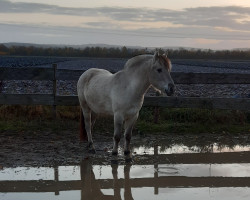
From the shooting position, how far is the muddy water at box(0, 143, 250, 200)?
5.16 m

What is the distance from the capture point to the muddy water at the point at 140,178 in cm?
516

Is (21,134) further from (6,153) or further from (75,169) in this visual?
(75,169)

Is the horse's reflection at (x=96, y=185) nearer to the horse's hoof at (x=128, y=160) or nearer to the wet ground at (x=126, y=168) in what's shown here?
the wet ground at (x=126, y=168)

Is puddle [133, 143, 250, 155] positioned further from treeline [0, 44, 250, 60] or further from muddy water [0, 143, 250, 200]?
treeline [0, 44, 250, 60]

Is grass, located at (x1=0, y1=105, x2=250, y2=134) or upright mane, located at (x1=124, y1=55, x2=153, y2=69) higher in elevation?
upright mane, located at (x1=124, y1=55, x2=153, y2=69)

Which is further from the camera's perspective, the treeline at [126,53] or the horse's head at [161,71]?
the treeline at [126,53]

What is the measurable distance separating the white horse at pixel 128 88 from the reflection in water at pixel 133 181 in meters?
0.87

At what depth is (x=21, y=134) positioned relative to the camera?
8.92 m

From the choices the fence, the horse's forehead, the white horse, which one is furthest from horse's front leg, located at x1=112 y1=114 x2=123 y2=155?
the fence

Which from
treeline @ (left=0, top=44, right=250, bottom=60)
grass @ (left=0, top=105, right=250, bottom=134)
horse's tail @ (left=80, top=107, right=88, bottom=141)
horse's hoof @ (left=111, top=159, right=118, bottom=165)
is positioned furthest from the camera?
treeline @ (left=0, top=44, right=250, bottom=60)

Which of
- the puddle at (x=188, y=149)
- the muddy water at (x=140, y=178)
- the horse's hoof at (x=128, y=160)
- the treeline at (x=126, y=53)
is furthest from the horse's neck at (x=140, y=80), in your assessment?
the treeline at (x=126, y=53)

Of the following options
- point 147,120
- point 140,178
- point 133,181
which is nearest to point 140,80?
point 140,178

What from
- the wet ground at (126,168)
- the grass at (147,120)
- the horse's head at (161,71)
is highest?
the horse's head at (161,71)

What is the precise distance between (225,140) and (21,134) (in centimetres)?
451
